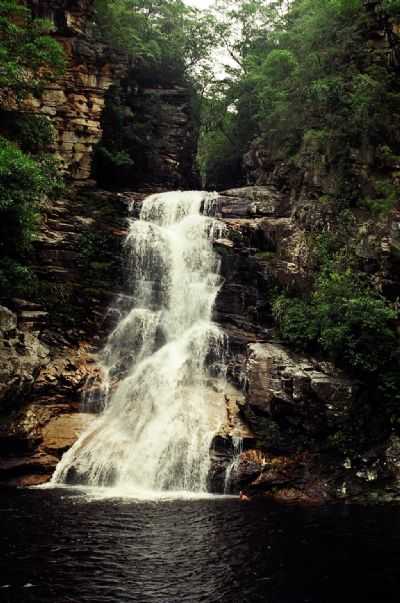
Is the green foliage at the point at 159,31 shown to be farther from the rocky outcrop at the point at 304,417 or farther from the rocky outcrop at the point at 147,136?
the rocky outcrop at the point at 304,417

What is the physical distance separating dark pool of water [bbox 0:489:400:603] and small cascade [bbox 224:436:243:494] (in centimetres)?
213

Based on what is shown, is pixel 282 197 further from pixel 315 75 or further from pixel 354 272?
pixel 354 272

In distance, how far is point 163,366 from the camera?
63.7ft

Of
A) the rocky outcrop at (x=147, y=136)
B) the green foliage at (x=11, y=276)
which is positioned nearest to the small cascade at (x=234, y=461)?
the green foliage at (x=11, y=276)

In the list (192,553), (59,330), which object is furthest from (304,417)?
(59,330)

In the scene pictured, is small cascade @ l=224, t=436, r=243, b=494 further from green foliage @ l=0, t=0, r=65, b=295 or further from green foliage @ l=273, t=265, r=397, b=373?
green foliage @ l=0, t=0, r=65, b=295

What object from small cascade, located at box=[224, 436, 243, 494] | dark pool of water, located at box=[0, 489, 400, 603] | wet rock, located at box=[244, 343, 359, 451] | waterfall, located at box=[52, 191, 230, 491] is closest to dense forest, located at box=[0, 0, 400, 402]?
wet rock, located at box=[244, 343, 359, 451]

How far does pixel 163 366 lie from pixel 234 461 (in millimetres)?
5059

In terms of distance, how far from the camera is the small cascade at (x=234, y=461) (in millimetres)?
15375

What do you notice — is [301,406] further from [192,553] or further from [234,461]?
[192,553]

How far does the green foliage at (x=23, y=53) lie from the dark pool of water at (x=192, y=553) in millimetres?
17241

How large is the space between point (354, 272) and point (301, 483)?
8556 millimetres

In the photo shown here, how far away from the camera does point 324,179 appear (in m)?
23.8

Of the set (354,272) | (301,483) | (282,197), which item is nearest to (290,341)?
(354,272)
